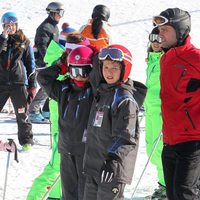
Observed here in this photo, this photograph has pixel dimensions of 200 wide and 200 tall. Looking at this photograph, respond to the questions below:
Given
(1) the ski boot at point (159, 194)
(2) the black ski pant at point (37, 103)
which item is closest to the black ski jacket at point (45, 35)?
(2) the black ski pant at point (37, 103)

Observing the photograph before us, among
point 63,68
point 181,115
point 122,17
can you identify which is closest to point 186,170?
point 181,115

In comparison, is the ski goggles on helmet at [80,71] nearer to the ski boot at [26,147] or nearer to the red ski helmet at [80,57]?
the red ski helmet at [80,57]

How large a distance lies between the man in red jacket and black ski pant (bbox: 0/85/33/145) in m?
3.73

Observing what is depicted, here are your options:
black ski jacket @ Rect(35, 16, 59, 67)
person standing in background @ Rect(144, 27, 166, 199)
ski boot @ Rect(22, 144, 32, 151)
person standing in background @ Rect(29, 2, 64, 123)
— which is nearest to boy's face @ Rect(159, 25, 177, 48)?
person standing in background @ Rect(144, 27, 166, 199)

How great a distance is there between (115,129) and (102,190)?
48 centimetres

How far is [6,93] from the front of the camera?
840cm

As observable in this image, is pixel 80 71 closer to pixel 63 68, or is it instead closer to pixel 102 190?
pixel 63 68

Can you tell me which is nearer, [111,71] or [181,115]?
[111,71]

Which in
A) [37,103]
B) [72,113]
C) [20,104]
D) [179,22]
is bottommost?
[37,103]

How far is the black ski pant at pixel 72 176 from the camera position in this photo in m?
5.07

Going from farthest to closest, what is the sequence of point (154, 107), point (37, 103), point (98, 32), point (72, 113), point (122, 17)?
point (122, 17) → point (37, 103) → point (98, 32) → point (154, 107) → point (72, 113)

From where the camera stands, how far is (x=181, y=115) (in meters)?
4.88

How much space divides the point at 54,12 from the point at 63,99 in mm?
5919

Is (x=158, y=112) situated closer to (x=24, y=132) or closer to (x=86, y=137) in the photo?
(x=86, y=137)
